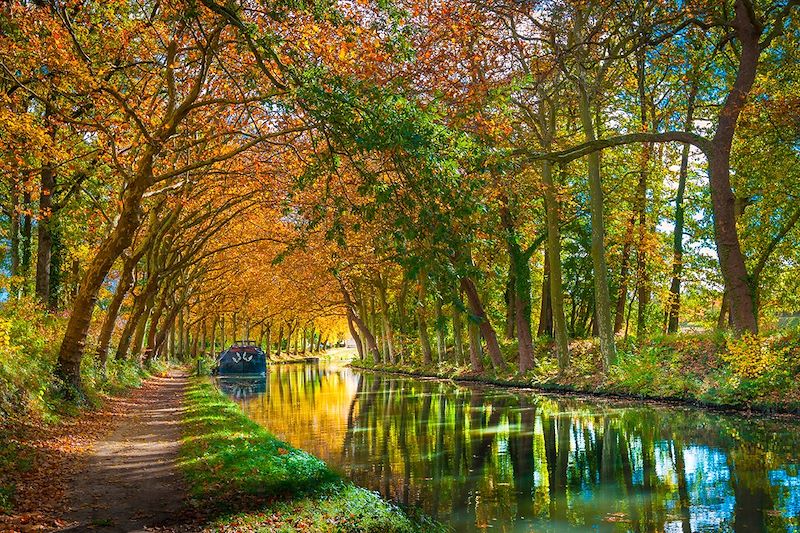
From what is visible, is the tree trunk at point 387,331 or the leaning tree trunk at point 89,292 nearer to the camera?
the leaning tree trunk at point 89,292

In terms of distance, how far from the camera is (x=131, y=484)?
866 centimetres

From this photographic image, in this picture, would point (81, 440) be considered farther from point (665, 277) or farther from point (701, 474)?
point (665, 277)

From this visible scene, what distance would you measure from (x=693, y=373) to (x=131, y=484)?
47.0ft

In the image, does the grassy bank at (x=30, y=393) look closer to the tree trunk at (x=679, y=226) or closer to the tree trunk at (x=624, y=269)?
the tree trunk at (x=624, y=269)

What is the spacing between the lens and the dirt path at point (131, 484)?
687cm

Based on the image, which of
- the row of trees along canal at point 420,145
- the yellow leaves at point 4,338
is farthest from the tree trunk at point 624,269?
the yellow leaves at point 4,338

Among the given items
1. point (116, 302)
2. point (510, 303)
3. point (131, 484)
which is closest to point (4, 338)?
point (131, 484)

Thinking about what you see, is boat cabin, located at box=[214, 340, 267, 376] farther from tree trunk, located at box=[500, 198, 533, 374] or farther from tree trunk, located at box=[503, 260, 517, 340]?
tree trunk, located at box=[500, 198, 533, 374]

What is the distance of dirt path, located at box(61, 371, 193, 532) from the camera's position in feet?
22.5

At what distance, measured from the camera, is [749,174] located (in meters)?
25.8

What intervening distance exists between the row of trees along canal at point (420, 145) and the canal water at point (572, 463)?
2.38 meters

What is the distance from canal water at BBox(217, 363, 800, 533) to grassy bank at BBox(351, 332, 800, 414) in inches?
33.8

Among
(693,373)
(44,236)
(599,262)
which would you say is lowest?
(693,373)

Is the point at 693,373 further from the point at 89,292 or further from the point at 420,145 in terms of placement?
the point at 89,292
